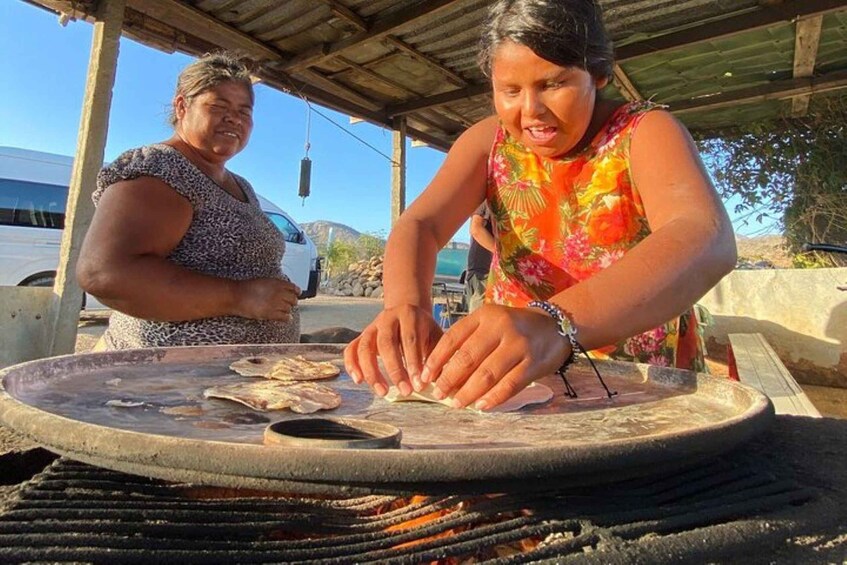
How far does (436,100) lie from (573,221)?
431cm

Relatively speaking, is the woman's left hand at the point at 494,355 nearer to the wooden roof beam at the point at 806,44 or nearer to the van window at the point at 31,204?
the wooden roof beam at the point at 806,44

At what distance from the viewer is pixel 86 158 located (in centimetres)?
392

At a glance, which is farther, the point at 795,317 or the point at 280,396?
the point at 795,317

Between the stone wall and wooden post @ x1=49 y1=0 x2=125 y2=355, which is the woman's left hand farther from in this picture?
wooden post @ x1=49 y1=0 x2=125 y2=355

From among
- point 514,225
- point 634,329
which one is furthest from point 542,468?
point 514,225

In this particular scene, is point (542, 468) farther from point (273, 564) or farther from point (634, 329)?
point (634, 329)

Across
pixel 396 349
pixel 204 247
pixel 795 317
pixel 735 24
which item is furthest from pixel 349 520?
pixel 795 317

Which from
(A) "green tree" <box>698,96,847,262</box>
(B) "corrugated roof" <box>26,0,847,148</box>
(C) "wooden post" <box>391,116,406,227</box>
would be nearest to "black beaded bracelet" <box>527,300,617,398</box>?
(B) "corrugated roof" <box>26,0,847,148</box>

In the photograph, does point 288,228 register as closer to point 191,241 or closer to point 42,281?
point 42,281

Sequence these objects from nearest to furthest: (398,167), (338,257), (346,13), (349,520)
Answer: (349,520) < (346,13) < (398,167) < (338,257)

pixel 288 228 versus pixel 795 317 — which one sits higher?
pixel 288 228

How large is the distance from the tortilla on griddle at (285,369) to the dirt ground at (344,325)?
222cm

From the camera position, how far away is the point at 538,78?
124 cm

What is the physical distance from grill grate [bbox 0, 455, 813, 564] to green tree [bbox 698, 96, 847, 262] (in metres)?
6.88
